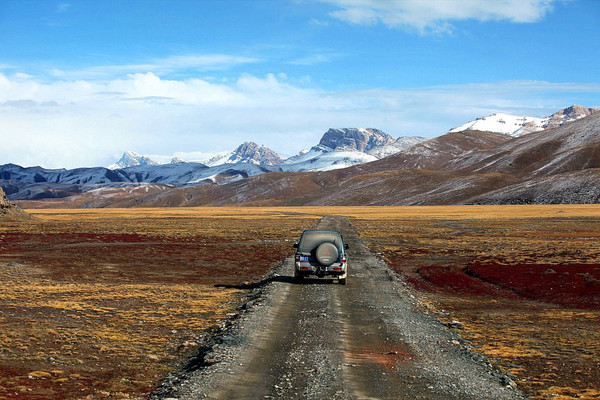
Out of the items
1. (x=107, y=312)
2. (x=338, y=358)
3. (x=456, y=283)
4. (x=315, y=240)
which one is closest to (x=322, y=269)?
(x=315, y=240)

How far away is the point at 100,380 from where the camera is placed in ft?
47.3

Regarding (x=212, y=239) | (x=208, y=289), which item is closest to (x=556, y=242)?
(x=212, y=239)

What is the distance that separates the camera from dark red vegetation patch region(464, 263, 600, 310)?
28875 mm

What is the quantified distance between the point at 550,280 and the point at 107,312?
85.5 feet

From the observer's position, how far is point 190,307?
2544cm

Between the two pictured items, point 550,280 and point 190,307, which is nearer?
point 190,307

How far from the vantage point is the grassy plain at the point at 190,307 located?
15.1 metres

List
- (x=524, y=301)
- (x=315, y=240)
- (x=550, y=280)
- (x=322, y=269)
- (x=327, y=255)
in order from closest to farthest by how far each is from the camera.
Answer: (x=524, y=301) < (x=327, y=255) < (x=322, y=269) < (x=315, y=240) < (x=550, y=280)

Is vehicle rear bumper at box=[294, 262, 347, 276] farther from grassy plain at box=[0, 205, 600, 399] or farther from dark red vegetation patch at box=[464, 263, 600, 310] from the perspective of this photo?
dark red vegetation patch at box=[464, 263, 600, 310]

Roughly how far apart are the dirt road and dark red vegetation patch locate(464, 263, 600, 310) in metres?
8.95

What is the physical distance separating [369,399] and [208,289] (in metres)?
20.6

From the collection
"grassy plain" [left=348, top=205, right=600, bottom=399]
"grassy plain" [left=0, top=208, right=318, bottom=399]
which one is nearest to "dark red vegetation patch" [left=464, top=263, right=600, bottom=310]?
"grassy plain" [left=348, top=205, right=600, bottom=399]

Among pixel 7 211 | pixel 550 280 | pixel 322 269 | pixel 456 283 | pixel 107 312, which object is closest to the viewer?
pixel 107 312

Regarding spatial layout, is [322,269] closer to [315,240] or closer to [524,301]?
[315,240]
